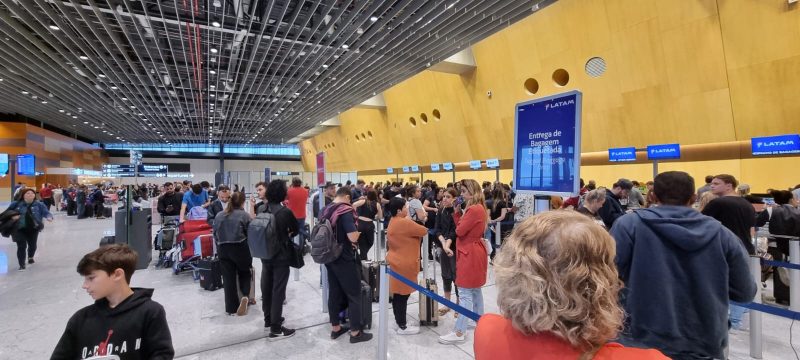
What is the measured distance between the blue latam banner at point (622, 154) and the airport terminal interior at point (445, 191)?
2.0 inches

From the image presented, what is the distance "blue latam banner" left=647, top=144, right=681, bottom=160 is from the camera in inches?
397

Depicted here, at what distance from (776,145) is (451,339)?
9.26 m

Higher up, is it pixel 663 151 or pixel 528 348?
pixel 663 151

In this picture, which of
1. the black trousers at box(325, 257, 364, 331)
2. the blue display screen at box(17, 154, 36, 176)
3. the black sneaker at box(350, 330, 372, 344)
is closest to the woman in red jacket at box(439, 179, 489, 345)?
the black sneaker at box(350, 330, 372, 344)

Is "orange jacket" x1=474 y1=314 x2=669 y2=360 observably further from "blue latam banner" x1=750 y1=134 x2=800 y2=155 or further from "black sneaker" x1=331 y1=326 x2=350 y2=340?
"blue latam banner" x1=750 y1=134 x2=800 y2=155

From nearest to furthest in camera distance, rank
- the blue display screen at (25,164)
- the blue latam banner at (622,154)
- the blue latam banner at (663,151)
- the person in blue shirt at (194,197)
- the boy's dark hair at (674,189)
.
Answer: the boy's dark hair at (674,189)
the person in blue shirt at (194,197)
the blue latam banner at (663,151)
the blue latam banner at (622,154)
the blue display screen at (25,164)

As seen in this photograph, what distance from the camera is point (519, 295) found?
836 millimetres

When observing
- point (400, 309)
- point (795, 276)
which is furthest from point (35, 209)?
point (795, 276)

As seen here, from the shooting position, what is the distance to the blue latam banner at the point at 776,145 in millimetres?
7934

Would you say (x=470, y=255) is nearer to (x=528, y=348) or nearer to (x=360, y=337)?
(x=360, y=337)

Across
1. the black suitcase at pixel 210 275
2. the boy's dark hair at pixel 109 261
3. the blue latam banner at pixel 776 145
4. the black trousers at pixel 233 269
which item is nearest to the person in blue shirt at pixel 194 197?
the black suitcase at pixel 210 275

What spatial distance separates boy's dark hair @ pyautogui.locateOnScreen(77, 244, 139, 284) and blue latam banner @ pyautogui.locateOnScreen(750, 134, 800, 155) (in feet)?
37.4

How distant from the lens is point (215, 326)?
13.9 feet

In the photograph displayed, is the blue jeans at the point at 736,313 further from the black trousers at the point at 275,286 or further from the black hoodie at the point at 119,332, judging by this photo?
the black hoodie at the point at 119,332
